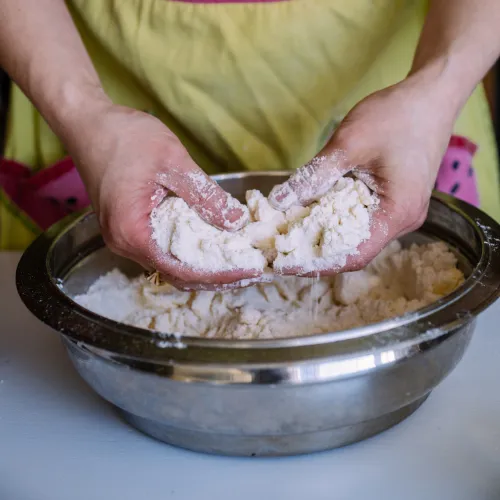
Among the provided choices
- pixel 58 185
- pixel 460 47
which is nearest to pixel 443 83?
pixel 460 47

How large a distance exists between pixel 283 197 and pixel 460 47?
261mm

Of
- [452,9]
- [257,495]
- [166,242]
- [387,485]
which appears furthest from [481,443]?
[452,9]

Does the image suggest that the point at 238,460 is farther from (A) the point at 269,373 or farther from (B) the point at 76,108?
(B) the point at 76,108

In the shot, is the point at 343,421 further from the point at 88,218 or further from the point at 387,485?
the point at 88,218

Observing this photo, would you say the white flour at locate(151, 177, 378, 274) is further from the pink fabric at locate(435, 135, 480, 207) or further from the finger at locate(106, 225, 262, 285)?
the pink fabric at locate(435, 135, 480, 207)

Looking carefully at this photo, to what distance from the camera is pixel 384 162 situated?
67cm

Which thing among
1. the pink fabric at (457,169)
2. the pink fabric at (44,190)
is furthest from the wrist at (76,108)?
the pink fabric at (457,169)

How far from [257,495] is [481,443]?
22 centimetres

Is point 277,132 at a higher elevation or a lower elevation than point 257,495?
higher

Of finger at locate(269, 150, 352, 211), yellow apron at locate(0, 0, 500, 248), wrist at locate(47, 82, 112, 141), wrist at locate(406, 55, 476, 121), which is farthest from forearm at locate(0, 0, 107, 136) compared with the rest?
wrist at locate(406, 55, 476, 121)

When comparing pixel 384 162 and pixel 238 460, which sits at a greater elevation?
pixel 384 162

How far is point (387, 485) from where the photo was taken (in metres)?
0.60

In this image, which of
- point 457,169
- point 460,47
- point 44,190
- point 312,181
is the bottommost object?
point 44,190

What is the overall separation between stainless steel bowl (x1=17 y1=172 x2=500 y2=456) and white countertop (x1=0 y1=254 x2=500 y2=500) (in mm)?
18
